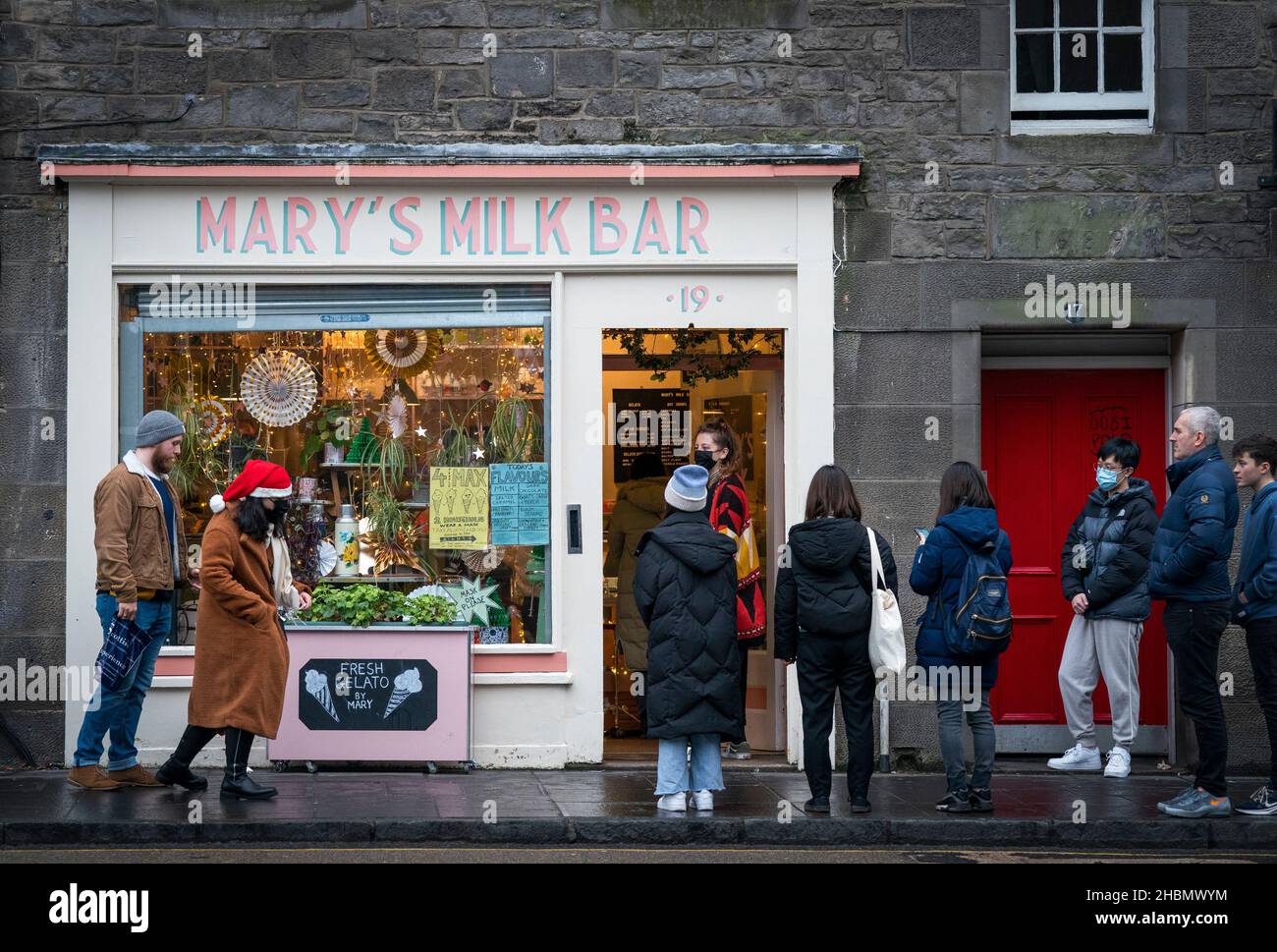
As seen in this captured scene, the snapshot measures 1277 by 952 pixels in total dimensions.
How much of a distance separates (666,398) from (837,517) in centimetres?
368

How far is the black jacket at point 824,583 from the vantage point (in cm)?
860

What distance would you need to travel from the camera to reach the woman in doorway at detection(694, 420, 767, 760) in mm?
10562

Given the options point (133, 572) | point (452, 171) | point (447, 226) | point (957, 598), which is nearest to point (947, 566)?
point (957, 598)

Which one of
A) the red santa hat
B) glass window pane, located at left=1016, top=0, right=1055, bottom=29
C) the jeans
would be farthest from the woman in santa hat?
glass window pane, located at left=1016, top=0, right=1055, bottom=29

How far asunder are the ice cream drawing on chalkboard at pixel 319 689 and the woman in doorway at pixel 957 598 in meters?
3.86

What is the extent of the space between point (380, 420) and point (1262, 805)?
632 cm

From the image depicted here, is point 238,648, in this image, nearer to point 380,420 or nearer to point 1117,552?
point 380,420

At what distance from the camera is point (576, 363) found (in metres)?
10.6

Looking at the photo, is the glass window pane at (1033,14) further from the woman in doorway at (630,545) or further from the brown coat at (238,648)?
the brown coat at (238,648)

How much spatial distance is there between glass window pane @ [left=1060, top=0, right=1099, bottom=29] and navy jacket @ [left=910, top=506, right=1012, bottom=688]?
4220 millimetres

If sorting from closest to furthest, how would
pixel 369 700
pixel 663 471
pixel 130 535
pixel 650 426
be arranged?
pixel 130 535, pixel 369 700, pixel 663 471, pixel 650 426

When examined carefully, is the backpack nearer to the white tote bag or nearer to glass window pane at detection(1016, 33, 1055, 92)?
the white tote bag

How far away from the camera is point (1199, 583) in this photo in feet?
29.0
